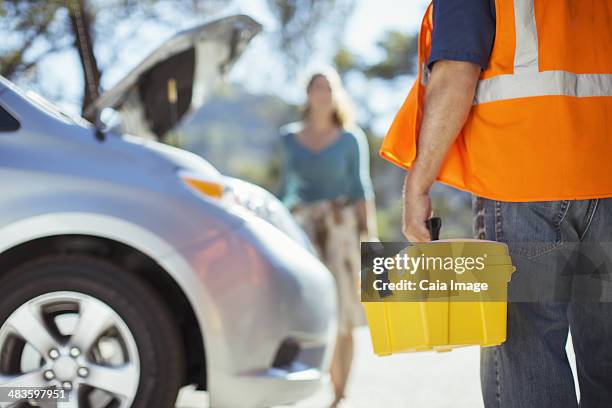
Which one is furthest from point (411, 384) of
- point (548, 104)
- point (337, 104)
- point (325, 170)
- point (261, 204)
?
point (548, 104)

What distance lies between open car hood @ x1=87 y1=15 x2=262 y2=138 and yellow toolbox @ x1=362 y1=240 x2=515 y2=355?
6.54 feet

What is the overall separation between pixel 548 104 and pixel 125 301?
154 cm

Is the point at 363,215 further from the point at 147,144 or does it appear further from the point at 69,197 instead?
the point at 69,197

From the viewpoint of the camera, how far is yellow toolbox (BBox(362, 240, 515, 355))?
1876 mm

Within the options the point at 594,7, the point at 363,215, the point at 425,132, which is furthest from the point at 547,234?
the point at 363,215

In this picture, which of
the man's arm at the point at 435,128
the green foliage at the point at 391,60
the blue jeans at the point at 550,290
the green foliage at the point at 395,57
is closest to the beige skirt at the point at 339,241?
the man's arm at the point at 435,128

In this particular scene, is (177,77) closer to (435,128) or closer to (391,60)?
(435,128)

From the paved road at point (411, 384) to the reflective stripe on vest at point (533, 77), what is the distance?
231cm

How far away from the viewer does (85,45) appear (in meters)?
5.25

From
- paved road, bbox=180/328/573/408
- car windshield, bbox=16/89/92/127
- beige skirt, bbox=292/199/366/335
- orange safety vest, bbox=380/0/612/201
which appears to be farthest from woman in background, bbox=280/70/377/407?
orange safety vest, bbox=380/0/612/201

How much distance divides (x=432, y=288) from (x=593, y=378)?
1.83ft

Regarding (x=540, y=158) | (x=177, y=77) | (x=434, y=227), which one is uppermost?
(x=177, y=77)

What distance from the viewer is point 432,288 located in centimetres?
188

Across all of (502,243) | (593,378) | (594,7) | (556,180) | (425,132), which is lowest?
(593,378)
